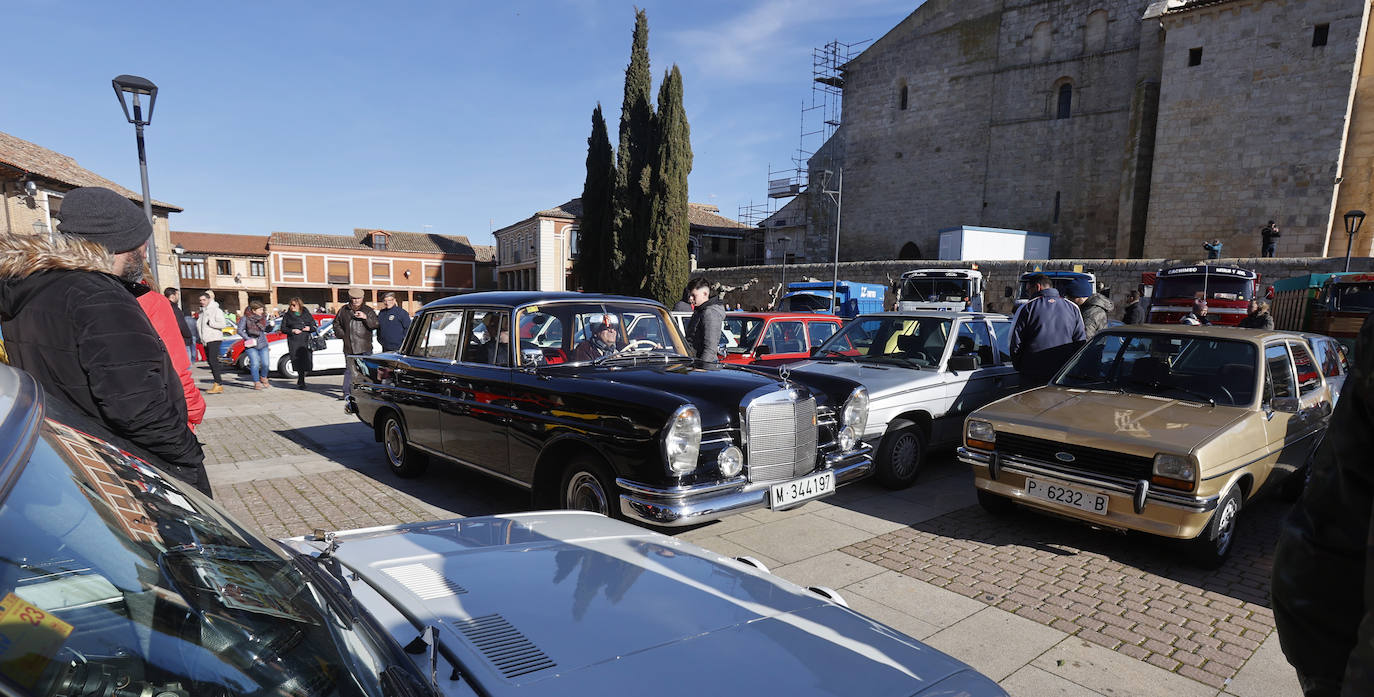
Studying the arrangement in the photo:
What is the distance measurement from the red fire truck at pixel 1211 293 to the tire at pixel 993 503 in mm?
12316

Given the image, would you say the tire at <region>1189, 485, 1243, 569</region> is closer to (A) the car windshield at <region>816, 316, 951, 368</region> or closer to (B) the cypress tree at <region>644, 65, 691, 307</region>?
(A) the car windshield at <region>816, 316, 951, 368</region>

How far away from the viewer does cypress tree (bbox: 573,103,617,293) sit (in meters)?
31.8

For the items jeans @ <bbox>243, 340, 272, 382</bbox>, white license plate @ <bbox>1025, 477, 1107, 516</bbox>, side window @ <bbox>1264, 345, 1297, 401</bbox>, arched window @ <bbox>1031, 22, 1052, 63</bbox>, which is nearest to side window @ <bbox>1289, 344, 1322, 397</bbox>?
side window @ <bbox>1264, 345, 1297, 401</bbox>

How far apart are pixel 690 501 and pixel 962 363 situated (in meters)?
3.89

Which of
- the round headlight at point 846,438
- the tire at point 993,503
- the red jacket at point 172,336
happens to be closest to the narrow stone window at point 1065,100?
the tire at point 993,503

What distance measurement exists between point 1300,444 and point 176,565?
281 inches

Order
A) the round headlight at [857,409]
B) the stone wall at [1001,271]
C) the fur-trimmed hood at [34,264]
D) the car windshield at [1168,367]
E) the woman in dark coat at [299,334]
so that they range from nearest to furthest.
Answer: the fur-trimmed hood at [34,264], the car windshield at [1168,367], the round headlight at [857,409], the woman in dark coat at [299,334], the stone wall at [1001,271]

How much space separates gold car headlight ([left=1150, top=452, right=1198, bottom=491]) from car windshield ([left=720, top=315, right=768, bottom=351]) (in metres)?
5.00

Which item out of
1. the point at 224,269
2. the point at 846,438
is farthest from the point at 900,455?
the point at 224,269

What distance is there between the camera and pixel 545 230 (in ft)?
149

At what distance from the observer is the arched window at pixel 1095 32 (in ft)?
95.2

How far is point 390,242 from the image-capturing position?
5700 centimetres

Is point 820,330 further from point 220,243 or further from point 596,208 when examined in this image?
point 220,243

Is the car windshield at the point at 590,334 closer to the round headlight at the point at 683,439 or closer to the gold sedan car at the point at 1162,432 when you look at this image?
the round headlight at the point at 683,439
